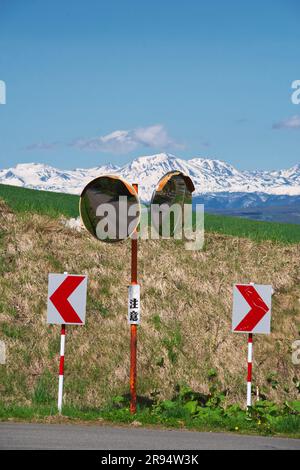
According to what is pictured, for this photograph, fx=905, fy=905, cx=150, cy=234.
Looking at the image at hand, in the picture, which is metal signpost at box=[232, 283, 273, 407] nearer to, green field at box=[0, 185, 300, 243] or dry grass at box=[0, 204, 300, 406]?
dry grass at box=[0, 204, 300, 406]

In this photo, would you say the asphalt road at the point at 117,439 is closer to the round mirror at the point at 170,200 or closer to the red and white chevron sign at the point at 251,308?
the red and white chevron sign at the point at 251,308

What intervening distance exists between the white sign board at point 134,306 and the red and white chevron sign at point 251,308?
235cm

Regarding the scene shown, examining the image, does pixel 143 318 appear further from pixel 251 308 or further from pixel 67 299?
pixel 67 299

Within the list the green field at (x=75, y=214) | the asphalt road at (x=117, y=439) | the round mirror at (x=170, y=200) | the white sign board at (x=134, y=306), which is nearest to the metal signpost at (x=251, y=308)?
the round mirror at (x=170, y=200)

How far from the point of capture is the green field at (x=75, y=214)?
99.0 feet

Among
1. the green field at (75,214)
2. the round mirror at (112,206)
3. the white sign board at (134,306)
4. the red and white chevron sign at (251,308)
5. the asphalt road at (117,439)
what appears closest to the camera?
the asphalt road at (117,439)

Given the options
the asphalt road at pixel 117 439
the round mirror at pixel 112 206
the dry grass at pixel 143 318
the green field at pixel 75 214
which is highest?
the green field at pixel 75 214

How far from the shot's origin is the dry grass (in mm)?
21766

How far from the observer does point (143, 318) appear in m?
24.4

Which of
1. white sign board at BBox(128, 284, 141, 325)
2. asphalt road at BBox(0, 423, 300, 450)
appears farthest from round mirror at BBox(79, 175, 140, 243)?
asphalt road at BBox(0, 423, 300, 450)

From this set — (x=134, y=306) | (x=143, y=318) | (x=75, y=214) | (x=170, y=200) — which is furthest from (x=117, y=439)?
(x=75, y=214)
